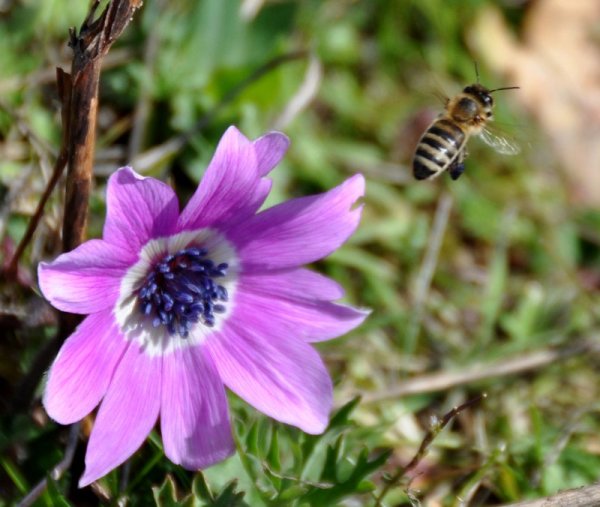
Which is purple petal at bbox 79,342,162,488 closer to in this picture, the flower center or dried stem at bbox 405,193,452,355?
the flower center

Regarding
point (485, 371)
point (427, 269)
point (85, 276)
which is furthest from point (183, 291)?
point (427, 269)

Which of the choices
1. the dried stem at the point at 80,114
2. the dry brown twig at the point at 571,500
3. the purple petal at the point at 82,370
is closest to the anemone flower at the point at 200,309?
the purple petal at the point at 82,370

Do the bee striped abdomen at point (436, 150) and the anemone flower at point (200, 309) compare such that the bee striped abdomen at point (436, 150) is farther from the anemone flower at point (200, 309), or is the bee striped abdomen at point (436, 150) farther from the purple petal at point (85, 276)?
the purple petal at point (85, 276)

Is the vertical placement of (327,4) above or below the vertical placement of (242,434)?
above

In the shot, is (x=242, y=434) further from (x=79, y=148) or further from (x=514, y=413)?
(x=514, y=413)

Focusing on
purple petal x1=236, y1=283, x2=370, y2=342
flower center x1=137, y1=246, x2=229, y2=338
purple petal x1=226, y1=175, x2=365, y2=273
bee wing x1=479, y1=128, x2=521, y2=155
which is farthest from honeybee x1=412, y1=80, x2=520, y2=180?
flower center x1=137, y1=246, x2=229, y2=338

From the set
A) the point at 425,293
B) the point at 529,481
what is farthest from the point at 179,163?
the point at 529,481

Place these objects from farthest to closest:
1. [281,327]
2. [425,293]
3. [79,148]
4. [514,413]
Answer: [425,293], [514,413], [281,327], [79,148]
